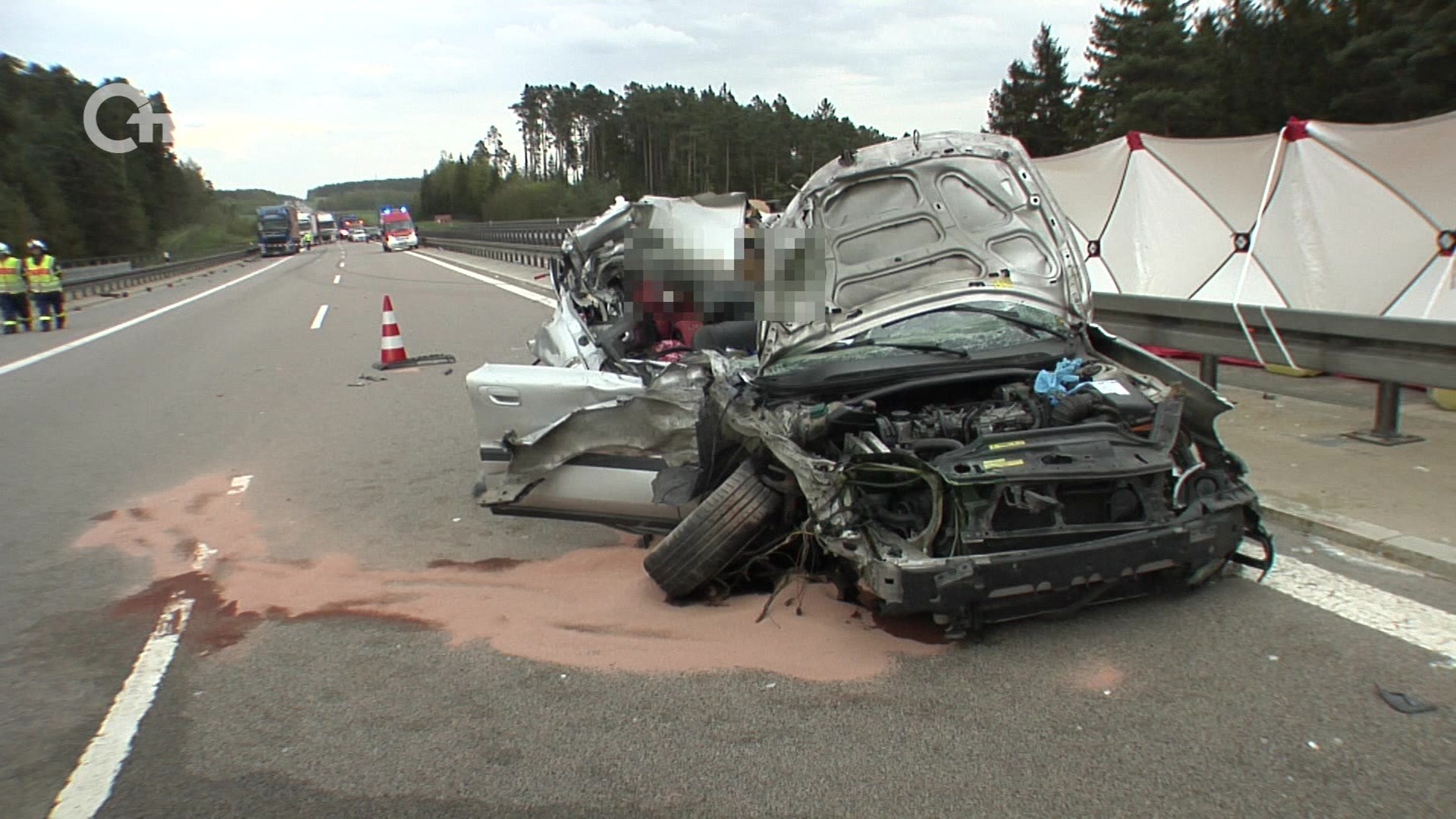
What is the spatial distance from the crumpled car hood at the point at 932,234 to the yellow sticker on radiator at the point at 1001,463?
1.32 m

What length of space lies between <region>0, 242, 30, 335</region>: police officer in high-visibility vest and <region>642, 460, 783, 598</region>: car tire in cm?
2066

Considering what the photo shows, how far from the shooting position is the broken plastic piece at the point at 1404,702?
3.21 m

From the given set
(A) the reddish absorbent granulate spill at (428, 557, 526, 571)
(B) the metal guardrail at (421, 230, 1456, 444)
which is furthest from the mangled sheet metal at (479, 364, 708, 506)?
(B) the metal guardrail at (421, 230, 1456, 444)

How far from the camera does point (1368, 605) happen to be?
159 inches

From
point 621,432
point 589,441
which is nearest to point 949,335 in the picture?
point 621,432

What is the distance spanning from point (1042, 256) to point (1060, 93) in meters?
39.5

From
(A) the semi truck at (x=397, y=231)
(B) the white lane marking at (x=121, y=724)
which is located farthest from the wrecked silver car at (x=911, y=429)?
(A) the semi truck at (x=397, y=231)

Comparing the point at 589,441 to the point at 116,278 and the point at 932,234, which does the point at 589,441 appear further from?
the point at 116,278

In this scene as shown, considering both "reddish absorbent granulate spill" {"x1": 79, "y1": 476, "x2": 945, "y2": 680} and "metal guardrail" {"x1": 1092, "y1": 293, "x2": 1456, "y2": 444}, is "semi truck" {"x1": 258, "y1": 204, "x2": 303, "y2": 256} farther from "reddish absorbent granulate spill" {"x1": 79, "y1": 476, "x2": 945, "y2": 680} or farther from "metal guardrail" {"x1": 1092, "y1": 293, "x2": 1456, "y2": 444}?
"metal guardrail" {"x1": 1092, "y1": 293, "x2": 1456, "y2": 444}

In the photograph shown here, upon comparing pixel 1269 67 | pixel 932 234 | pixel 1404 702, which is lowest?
pixel 1404 702

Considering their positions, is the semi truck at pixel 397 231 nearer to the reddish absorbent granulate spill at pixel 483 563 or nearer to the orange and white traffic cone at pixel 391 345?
the orange and white traffic cone at pixel 391 345

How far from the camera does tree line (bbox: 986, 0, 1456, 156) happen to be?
16438 mm

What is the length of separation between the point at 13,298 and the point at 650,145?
4891 centimetres

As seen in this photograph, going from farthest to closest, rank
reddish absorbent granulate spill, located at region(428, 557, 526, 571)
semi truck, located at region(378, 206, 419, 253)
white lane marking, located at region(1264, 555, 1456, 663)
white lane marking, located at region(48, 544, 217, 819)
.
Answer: semi truck, located at region(378, 206, 419, 253) < reddish absorbent granulate spill, located at region(428, 557, 526, 571) < white lane marking, located at region(1264, 555, 1456, 663) < white lane marking, located at region(48, 544, 217, 819)
